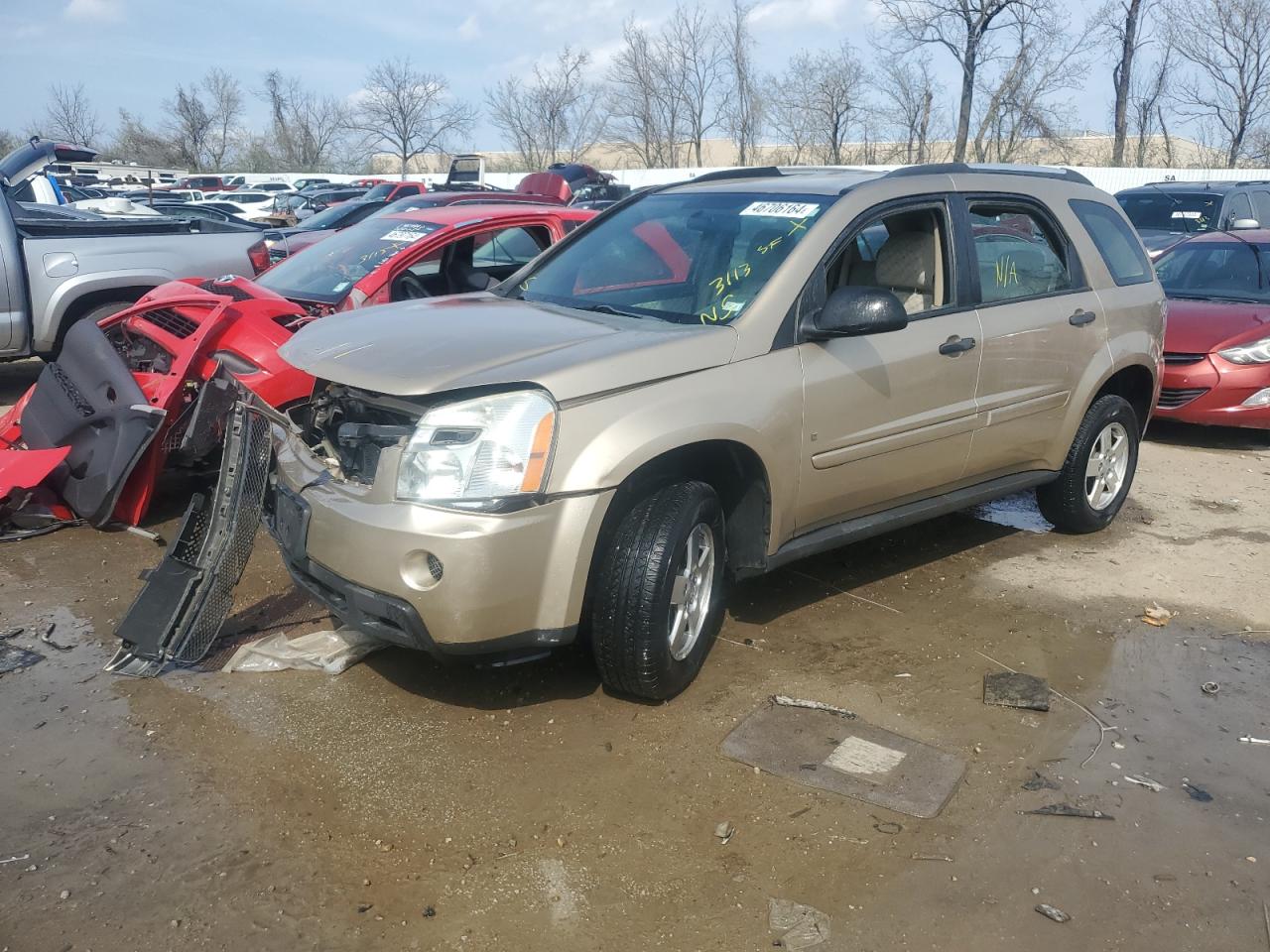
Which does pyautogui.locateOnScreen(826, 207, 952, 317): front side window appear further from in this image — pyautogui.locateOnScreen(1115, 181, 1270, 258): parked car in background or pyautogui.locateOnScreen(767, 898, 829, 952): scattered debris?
pyautogui.locateOnScreen(1115, 181, 1270, 258): parked car in background

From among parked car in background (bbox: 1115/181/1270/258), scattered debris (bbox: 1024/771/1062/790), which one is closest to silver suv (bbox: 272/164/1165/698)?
scattered debris (bbox: 1024/771/1062/790)

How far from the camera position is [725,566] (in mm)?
4301

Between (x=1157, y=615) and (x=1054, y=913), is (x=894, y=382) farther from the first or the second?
(x=1054, y=913)

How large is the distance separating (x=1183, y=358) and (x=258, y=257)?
719 cm

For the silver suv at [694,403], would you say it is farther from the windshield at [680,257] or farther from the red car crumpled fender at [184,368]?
the red car crumpled fender at [184,368]

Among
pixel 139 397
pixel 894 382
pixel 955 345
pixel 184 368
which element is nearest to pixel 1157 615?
pixel 955 345

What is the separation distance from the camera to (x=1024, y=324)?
5.02m

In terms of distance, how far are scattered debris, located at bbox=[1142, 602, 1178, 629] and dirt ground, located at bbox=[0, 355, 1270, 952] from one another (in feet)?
0.12

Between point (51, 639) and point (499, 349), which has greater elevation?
point (499, 349)

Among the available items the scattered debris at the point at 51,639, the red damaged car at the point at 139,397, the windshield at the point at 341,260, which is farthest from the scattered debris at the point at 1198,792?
the windshield at the point at 341,260

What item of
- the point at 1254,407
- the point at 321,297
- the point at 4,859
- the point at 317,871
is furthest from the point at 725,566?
the point at 1254,407

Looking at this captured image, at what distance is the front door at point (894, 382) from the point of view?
4203 mm

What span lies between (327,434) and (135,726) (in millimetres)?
1217

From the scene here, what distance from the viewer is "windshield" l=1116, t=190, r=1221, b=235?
13.4 m
